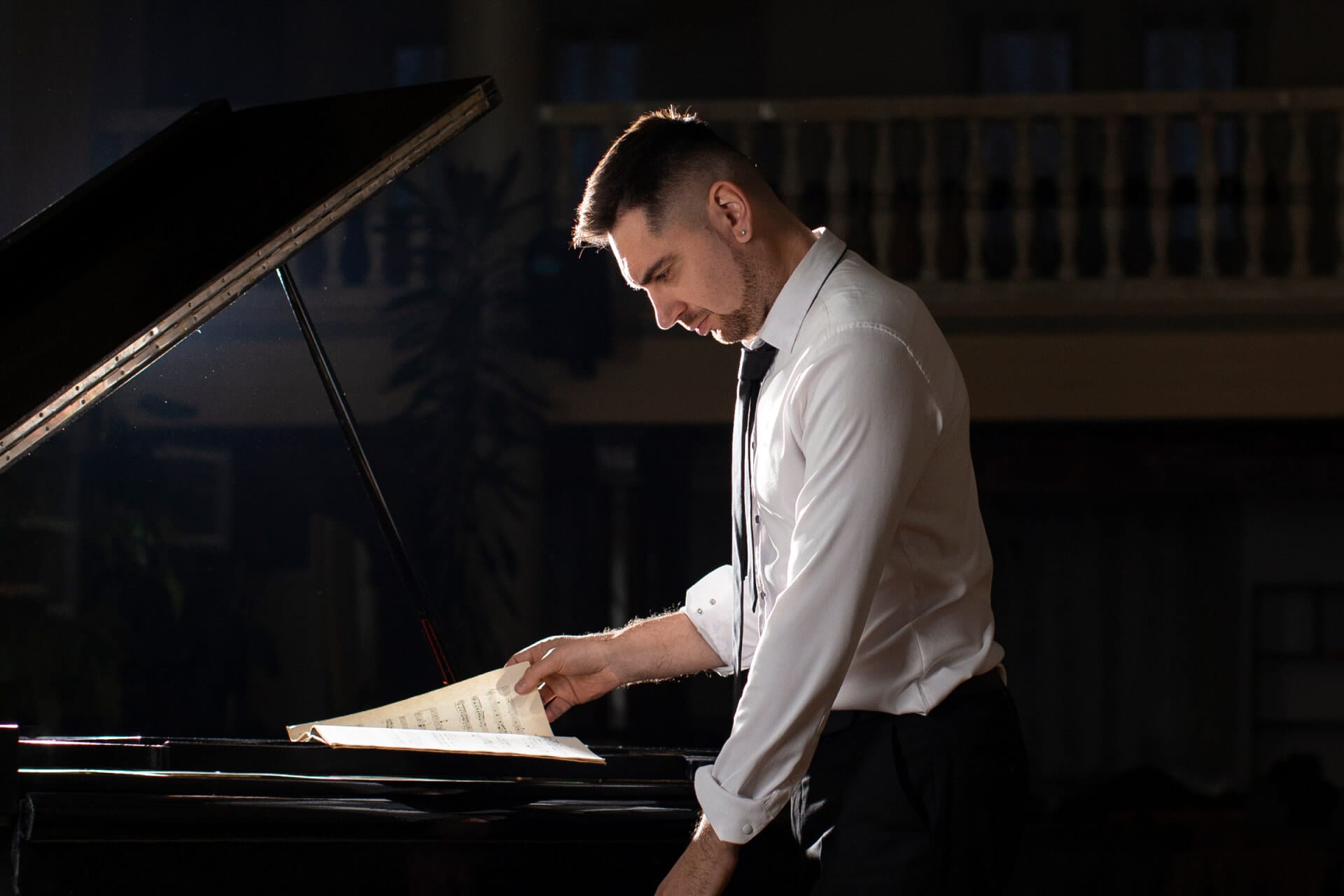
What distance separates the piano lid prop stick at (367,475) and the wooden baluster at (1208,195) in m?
2.86

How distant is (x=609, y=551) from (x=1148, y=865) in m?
1.69

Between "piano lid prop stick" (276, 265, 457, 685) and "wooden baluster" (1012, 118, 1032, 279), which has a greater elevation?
"wooden baluster" (1012, 118, 1032, 279)

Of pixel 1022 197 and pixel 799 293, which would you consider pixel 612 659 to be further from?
pixel 1022 197

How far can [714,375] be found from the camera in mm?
3734

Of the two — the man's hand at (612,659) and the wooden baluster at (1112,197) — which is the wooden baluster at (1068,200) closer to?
the wooden baluster at (1112,197)

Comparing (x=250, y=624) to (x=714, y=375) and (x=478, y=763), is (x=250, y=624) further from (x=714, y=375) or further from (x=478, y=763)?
(x=478, y=763)

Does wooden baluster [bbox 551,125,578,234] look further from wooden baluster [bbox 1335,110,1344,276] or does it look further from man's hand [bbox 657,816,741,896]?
man's hand [bbox 657,816,741,896]

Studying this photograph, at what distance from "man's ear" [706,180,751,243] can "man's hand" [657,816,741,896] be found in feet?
1.77

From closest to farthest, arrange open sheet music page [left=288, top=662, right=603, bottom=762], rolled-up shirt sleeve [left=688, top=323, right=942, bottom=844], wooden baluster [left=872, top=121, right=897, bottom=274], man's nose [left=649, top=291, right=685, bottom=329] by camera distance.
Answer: rolled-up shirt sleeve [left=688, top=323, right=942, bottom=844] → man's nose [left=649, top=291, right=685, bottom=329] → open sheet music page [left=288, top=662, right=603, bottom=762] → wooden baluster [left=872, top=121, right=897, bottom=274]

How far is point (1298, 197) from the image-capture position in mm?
3771

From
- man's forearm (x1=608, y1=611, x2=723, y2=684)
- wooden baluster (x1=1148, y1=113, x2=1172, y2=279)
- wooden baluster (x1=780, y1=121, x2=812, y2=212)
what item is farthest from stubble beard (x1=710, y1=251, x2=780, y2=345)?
wooden baluster (x1=1148, y1=113, x2=1172, y2=279)

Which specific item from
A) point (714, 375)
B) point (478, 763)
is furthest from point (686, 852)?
point (714, 375)

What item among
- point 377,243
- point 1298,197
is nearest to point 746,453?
point 377,243

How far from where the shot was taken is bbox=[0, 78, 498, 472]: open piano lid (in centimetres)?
125
